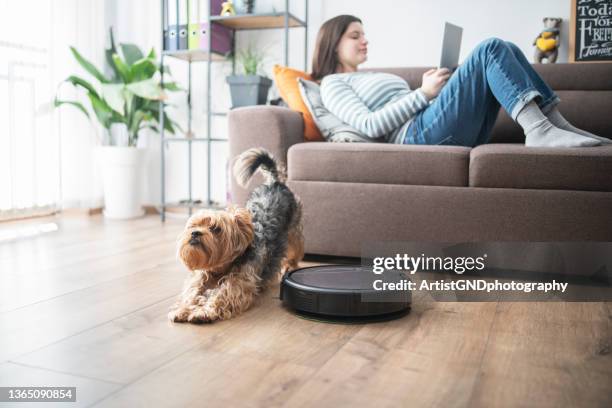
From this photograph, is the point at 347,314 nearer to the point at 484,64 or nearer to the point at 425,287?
the point at 425,287

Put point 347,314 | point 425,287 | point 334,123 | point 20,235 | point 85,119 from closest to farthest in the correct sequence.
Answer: point 347,314 → point 425,287 → point 334,123 → point 20,235 → point 85,119

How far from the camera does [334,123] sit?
Result: 2484mm

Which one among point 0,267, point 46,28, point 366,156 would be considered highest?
point 46,28

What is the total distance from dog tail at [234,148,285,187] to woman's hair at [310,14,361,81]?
979mm

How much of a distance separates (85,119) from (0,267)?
1782 millimetres

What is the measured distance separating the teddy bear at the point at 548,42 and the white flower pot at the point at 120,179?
245 centimetres

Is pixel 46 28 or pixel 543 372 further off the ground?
pixel 46 28

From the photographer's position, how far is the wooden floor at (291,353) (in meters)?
1.03

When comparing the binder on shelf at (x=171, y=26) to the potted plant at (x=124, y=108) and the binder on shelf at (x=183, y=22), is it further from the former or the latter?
the potted plant at (x=124, y=108)

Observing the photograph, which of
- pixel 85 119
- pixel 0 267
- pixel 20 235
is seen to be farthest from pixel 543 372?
pixel 85 119

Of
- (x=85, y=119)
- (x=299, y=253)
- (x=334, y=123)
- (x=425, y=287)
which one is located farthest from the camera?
(x=85, y=119)

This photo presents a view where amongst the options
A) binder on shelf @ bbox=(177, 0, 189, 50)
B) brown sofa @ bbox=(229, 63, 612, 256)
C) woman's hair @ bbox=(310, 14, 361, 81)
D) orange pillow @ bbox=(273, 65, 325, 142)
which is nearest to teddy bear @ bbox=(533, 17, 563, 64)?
woman's hair @ bbox=(310, 14, 361, 81)

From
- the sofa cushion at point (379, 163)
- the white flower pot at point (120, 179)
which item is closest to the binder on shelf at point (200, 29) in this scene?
the white flower pot at point (120, 179)

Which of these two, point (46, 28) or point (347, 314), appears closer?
point (347, 314)
